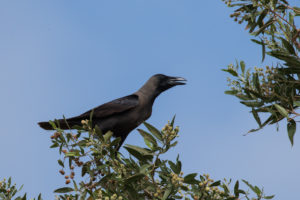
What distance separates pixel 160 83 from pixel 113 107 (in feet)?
3.87

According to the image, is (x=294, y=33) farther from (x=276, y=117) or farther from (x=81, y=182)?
(x=81, y=182)

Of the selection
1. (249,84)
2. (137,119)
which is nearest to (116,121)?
(137,119)

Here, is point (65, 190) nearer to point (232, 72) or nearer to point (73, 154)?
point (73, 154)

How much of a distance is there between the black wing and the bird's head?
22.3 inches

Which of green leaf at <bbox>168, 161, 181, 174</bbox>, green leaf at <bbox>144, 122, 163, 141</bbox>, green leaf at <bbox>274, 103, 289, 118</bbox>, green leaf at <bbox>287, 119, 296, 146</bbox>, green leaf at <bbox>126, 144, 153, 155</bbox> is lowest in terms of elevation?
green leaf at <bbox>287, 119, 296, 146</bbox>

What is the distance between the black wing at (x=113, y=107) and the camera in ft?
19.9

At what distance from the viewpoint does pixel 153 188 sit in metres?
3.50

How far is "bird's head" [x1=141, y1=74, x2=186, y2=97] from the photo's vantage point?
6859 millimetres

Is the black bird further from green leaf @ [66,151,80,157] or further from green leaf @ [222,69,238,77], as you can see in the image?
green leaf @ [222,69,238,77]

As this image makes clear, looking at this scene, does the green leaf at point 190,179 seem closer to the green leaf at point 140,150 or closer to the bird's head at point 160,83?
the green leaf at point 140,150

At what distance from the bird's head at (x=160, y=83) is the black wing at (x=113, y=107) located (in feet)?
1.86

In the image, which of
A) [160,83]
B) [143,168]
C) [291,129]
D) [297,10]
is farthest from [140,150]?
[160,83]

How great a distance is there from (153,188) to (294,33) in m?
1.98

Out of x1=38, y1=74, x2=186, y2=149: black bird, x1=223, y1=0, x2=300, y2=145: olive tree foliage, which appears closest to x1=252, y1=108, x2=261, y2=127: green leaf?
x1=223, y1=0, x2=300, y2=145: olive tree foliage
